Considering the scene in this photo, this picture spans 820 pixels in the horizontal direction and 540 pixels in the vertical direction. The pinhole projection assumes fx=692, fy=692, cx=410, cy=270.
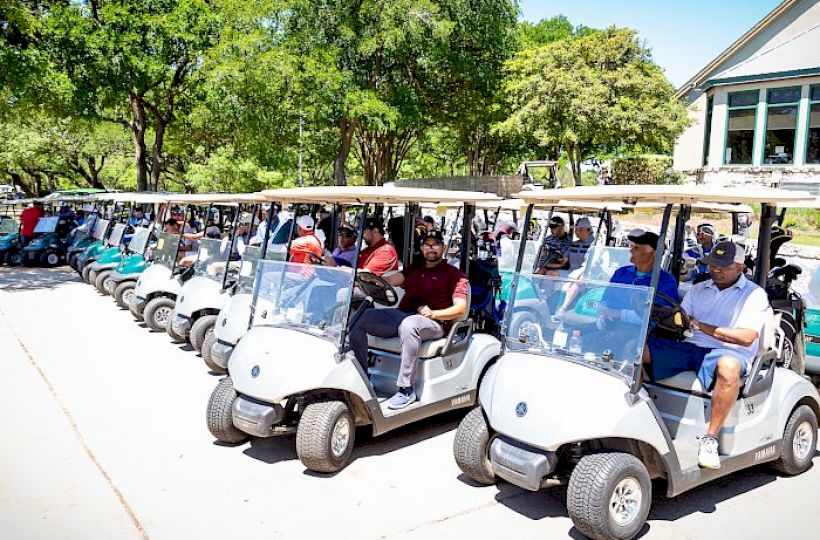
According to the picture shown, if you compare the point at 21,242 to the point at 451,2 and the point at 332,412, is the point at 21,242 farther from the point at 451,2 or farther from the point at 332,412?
the point at 332,412

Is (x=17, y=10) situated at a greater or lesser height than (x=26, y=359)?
greater

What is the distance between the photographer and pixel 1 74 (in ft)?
47.9

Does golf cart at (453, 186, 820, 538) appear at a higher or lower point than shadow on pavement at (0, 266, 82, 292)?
higher

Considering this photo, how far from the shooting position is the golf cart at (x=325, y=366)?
461 cm

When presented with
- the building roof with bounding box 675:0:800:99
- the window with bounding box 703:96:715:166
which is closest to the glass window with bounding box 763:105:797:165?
the window with bounding box 703:96:715:166

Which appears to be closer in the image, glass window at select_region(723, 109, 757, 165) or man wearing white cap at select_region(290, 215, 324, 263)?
man wearing white cap at select_region(290, 215, 324, 263)

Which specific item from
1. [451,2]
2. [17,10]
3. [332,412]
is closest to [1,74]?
[17,10]

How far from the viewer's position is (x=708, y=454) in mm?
3975

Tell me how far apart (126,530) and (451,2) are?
16945mm

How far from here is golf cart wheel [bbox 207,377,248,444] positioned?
500 centimetres

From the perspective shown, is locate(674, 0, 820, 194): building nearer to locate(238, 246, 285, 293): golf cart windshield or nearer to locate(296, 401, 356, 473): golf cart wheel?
locate(238, 246, 285, 293): golf cart windshield

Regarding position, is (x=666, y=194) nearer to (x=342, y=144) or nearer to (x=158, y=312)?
(x=158, y=312)

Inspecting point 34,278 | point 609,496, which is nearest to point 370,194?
point 609,496

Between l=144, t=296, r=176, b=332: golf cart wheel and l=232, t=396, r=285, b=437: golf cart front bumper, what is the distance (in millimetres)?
4759
